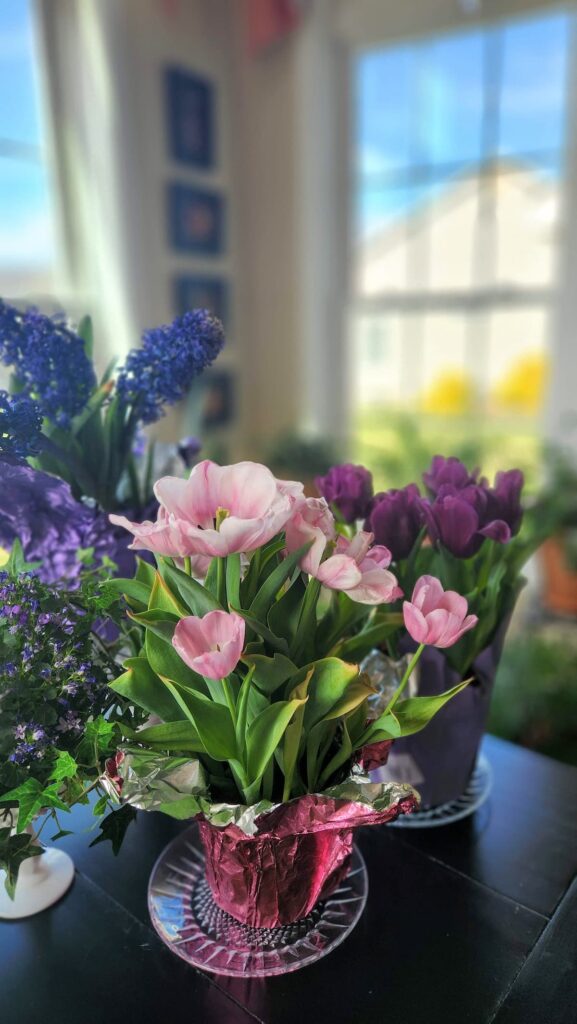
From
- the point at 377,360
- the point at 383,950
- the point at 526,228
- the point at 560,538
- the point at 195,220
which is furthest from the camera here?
the point at 377,360

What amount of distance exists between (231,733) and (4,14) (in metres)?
2.51

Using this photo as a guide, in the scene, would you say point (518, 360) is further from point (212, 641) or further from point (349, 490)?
point (212, 641)

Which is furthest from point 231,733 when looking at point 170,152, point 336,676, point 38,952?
point 170,152

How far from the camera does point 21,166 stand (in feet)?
7.62

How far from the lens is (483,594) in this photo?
2.22 feet

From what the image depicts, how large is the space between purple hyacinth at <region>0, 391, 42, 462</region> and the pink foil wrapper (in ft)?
1.01

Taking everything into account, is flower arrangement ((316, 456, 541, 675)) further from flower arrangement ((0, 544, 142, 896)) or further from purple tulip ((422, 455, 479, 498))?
flower arrangement ((0, 544, 142, 896))

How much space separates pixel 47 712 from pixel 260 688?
0.49 ft

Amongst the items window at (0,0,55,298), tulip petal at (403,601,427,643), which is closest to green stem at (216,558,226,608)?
tulip petal at (403,601,427,643)

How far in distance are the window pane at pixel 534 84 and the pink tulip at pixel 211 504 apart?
8.29 ft

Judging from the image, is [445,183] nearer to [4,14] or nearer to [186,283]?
[186,283]

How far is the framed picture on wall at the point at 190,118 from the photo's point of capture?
8.61 feet

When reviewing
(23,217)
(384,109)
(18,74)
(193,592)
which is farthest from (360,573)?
(384,109)

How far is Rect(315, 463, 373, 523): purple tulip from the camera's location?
665 mm
